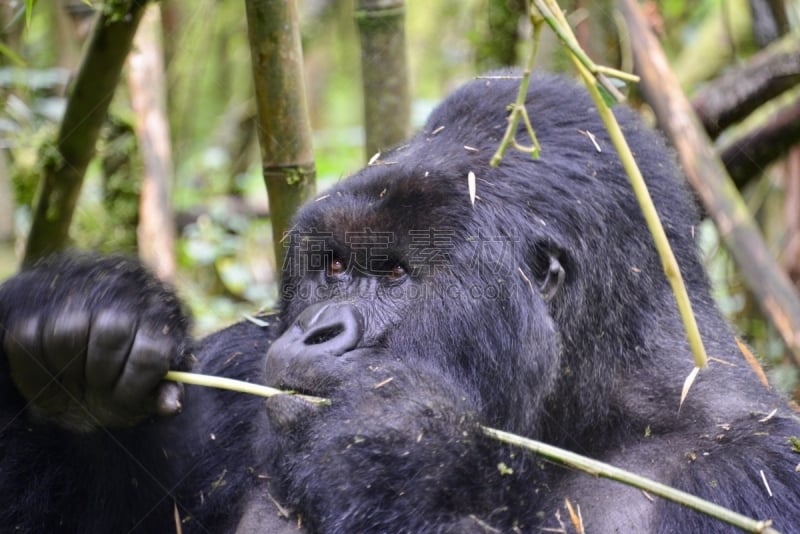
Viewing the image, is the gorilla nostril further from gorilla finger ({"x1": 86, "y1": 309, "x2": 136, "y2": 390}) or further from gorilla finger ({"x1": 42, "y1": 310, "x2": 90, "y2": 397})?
gorilla finger ({"x1": 42, "y1": 310, "x2": 90, "y2": 397})

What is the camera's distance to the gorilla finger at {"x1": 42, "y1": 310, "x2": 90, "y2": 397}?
2.67 m

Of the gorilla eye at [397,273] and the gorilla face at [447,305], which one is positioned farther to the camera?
the gorilla eye at [397,273]

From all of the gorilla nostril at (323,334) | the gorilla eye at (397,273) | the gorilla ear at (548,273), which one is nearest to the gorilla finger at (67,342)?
the gorilla nostril at (323,334)

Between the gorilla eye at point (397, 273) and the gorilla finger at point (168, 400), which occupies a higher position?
the gorilla eye at point (397, 273)

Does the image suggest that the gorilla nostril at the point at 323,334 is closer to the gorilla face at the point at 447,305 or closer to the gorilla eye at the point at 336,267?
the gorilla face at the point at 447,305

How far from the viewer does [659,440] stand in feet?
9.30

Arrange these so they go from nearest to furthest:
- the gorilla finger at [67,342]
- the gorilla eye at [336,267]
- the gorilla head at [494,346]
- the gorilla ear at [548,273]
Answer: the gorilla head at [494,346]
the gorilla finger at [67,342]
the gorilla ear at [548,273]
the gorilla eye at [336,267]

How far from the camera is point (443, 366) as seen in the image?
2705mm

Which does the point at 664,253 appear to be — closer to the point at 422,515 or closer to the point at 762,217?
the point at 422,515

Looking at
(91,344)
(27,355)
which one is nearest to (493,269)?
(91,344)

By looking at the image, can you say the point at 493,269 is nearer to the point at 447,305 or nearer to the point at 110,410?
the point at 447,305

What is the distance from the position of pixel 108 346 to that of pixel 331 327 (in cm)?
63

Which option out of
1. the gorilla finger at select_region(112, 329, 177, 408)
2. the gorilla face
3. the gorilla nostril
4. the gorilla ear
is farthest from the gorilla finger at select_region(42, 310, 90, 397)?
the gorilla ear

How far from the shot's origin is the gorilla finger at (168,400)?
2.77 m
